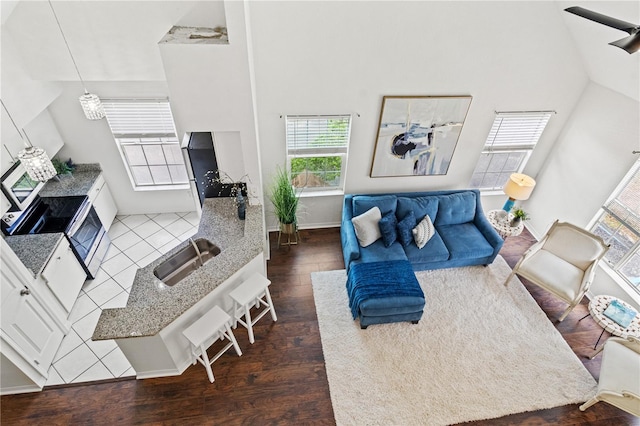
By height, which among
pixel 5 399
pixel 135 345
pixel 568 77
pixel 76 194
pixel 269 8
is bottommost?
pixel 5 399

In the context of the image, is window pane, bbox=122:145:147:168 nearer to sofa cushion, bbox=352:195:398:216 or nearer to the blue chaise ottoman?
sofa cushion, bbox=352:195:398:216

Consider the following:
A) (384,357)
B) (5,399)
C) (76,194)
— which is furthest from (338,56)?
(5,399)

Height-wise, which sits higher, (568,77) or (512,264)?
(568,77)

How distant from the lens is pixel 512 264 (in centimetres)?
507

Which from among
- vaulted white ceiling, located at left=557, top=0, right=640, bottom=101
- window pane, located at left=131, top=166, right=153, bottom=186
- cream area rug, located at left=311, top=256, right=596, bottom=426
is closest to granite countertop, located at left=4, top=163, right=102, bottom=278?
window pane, located at left=131, top=166, right=153, bottom=186

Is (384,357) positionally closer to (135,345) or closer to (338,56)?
(135,345)

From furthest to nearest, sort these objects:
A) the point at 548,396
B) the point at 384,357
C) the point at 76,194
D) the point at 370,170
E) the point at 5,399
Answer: the point at 370,170
the point at 76,194
the point at 384,357
the point at 548,396
the point at 5,399

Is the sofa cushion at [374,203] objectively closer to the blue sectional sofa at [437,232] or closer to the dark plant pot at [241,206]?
the blue sectional sofa at [437,232]

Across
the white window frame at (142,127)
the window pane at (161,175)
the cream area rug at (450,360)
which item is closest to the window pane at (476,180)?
the cream area rug at (450,360)

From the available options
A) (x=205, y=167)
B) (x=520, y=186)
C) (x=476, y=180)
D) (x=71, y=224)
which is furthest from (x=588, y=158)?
(x=71, y=224)

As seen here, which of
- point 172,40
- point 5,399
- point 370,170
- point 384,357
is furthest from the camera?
point 370,170

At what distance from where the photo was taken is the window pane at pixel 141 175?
506 centimetres

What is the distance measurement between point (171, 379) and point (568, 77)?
19.7 ft

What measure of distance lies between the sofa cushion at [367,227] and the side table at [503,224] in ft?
6.26
